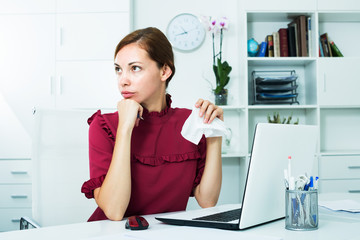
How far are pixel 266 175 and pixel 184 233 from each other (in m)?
0.25

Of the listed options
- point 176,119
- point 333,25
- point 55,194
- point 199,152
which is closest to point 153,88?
point 176,119

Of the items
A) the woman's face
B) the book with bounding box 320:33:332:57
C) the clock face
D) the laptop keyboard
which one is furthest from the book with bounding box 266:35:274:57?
the laptop keyboard

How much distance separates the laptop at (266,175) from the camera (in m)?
0.95

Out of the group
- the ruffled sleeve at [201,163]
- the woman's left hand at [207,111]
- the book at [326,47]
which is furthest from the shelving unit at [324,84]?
the woman's left hand at [207,111]

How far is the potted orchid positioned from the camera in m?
3.36

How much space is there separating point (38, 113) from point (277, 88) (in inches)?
90.1

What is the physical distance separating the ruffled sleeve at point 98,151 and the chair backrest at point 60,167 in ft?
0.65

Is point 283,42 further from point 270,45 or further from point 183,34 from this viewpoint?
point 183,34

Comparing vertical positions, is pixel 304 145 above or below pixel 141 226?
above

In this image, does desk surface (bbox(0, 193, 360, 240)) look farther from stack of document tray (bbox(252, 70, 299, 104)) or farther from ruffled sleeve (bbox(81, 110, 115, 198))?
stack of document tray (bbox(252, 70, 299, 104))

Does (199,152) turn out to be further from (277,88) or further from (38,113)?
(277,88)

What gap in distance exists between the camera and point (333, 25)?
3646mm

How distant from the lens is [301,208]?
3.23 ft

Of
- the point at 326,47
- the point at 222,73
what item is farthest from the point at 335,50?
the point at 222,73
